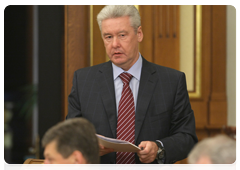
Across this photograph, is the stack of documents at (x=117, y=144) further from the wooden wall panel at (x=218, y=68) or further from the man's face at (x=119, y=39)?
the wooden wall panel at (x=218, y=68)

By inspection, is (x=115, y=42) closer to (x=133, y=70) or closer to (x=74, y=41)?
(x=133, y=70)

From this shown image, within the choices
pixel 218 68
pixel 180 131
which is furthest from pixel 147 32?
pixel 180 131

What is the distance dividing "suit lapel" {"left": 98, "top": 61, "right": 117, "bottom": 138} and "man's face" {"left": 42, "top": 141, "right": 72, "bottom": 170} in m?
0.71

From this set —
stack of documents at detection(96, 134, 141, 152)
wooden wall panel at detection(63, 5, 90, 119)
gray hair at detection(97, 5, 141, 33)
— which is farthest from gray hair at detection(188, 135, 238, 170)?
wooden wall panel at detection(63, 5, 90, 119)

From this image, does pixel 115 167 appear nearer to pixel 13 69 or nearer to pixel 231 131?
pixel 231 131

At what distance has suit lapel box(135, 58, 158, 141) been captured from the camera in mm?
1859

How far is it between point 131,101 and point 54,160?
2.72 ft

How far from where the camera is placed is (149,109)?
191 cm

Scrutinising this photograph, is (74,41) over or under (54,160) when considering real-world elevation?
over

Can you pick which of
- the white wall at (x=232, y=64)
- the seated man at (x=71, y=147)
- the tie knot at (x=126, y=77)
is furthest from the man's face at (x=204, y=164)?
the white wall at (x=232, y=64)

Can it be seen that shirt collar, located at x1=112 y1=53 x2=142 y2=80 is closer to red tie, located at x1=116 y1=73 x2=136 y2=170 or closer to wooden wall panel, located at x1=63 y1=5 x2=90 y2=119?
red tie, located at x1=116 y1=73 x2=136 y2=170

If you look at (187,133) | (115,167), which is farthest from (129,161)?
(187,133)

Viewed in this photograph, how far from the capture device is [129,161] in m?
1.84

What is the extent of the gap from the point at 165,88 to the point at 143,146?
49 cm
